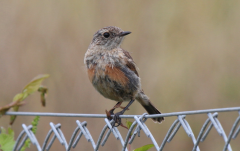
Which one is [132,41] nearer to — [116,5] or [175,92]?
[116,5]

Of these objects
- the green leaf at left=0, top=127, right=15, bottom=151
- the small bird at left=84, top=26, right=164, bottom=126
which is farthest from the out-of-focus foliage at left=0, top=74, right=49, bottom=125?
the small bird at left=84, top=26, right=164, bottom=126

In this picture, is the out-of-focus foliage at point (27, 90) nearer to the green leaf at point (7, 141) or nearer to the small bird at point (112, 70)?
the green leaf at point (7, 141)

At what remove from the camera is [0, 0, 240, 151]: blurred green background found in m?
4.95

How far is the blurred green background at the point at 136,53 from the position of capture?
495cm

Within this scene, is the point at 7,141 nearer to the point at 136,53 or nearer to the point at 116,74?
the point at 116,74

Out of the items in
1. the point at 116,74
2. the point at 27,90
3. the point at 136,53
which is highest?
the point at 27,90

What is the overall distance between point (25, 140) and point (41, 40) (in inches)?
111

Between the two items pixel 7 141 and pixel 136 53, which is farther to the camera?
pixel 136 53

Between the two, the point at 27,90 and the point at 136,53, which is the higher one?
the point at 27,90

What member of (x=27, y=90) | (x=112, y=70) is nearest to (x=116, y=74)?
(x=112, y=70)

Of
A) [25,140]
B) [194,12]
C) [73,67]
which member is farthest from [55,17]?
[25,140]

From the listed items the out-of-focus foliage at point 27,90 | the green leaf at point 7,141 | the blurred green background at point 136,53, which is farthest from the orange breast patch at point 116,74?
the blurred green background at point 136,53

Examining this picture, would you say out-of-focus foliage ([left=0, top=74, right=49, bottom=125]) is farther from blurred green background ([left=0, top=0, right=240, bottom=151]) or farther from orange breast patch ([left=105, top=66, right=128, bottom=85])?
blurred green background ([left=0, top=0, right=240, bottom=151])

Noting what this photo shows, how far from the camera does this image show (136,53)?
5.17 meters
